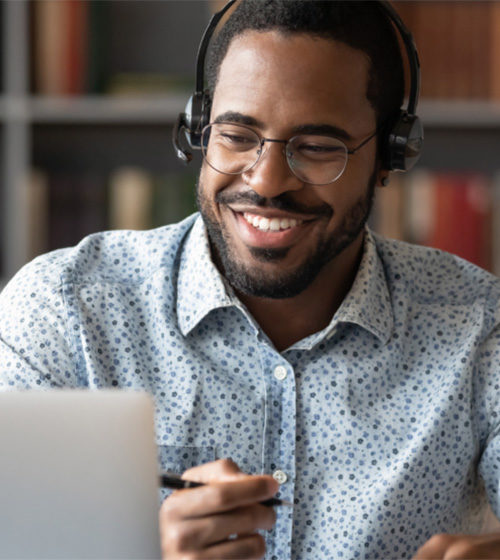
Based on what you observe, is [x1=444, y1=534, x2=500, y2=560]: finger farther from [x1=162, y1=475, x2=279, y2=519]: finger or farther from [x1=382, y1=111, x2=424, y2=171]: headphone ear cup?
[x1=382, y1=111, x2=424, y2=171]: headphone ear cup

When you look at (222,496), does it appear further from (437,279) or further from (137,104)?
(137,104)

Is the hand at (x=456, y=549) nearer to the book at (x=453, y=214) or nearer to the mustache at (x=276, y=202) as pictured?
the mustache at (x=276, y=202)

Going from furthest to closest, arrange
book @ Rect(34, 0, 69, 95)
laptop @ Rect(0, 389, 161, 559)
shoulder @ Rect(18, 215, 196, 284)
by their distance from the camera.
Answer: book @ Rect(34, 0, 69, 95), shoulder @ Rect(18, 215, 196, 284), laptop @ Rect(0, 389, 161, 559)

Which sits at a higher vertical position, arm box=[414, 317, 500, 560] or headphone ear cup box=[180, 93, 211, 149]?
headphone ear cup box=[180, 93, 211, 149]

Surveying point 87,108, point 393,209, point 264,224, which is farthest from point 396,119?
point 87,108

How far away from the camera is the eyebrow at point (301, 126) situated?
3.88ft

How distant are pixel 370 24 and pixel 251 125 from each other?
0.22 metres

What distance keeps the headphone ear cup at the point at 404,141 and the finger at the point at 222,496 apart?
60 cm

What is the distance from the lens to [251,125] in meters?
1.19

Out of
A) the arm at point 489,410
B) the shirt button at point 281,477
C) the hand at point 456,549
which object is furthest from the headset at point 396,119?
the hand at point 456,549

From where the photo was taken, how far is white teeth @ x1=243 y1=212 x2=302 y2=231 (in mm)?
1199

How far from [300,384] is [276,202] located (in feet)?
0.80

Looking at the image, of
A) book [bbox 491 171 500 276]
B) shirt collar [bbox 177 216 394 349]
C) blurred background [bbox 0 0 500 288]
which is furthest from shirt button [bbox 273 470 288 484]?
book [bbox 491 171 500 276]

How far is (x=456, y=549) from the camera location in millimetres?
918
